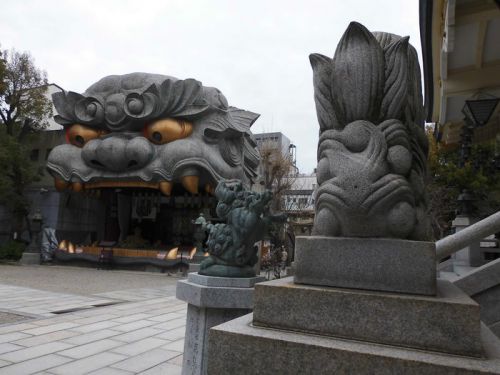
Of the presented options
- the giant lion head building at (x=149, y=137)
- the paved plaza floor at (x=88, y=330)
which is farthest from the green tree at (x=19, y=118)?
the paved plaza floor at (x=88, y=330)

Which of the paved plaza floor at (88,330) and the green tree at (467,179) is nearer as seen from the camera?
the paved plaza floor at (88,330)

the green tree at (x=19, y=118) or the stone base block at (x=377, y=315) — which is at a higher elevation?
the green tree at (x=19, y=118)

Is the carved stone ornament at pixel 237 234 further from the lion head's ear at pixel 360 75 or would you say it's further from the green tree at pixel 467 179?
the green tree at pixel 467 179

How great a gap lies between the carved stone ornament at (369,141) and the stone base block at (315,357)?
0.75 meters

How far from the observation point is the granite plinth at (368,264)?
2.48m

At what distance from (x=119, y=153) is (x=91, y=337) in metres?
13.3

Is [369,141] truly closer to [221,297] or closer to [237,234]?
[237,234]

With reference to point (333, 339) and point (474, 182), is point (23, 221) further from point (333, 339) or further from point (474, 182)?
point (333, 339)

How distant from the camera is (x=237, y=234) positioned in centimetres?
416

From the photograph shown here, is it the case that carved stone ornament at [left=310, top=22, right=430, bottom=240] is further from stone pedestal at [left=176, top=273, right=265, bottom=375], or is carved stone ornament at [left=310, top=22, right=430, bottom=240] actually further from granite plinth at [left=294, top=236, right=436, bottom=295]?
stone pedestal at [left=176, top=273, right=265, bottom=375]

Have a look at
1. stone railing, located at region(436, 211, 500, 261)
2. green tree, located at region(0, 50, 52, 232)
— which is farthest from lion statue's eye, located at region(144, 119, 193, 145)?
stone railing, located at region(436, 211, 500, 261)

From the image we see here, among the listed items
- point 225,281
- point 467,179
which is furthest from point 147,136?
point 225,281

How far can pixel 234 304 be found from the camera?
374cm

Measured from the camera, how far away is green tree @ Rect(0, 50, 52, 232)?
2038cm
